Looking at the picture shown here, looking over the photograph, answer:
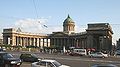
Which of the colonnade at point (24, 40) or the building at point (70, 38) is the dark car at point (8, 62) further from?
the colonnade at point (24, 40)

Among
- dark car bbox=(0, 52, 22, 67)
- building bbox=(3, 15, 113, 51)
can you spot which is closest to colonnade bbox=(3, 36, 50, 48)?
building bbox=(3, 15, 113, 51)

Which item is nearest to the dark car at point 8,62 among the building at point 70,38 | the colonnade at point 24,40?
the building at point 70,38

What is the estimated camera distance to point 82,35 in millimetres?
142125

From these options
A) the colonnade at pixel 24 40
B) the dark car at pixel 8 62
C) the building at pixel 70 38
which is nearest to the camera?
the dark car at pixel 8 62

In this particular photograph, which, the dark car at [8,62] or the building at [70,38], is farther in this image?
the building at [70,38]

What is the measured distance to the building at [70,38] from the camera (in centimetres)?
12625

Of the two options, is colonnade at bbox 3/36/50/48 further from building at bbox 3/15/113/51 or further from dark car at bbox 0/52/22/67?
dark car at bbox 0/52/22/67

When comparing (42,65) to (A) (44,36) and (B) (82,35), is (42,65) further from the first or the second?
(A) (44,36)

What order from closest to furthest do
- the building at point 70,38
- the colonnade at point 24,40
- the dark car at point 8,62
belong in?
the dark car at point 8,62 → the building at point 70,38 → the colonnade at point 24,40

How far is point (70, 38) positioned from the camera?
511 feet

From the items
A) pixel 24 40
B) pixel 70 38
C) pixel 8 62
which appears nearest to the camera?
pixel 8 62

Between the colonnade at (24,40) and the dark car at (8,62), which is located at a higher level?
the dark car at (8,62)

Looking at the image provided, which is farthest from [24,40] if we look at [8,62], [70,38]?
[8,62]

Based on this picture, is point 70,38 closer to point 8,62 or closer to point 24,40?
point 24,40
